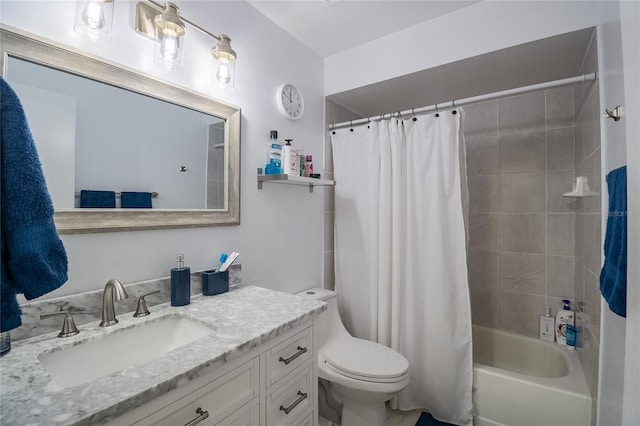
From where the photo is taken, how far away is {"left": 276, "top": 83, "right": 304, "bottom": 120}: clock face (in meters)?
1.70

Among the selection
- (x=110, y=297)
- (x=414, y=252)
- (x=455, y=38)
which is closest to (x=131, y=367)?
(x=110, y=297)

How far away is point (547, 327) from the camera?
78.9 inches

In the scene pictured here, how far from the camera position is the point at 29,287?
0.59 m

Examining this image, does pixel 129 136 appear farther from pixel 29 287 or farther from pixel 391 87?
pixel 391 87

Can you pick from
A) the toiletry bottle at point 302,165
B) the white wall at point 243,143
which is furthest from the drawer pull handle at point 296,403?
the toiletry bottle at point 302,165

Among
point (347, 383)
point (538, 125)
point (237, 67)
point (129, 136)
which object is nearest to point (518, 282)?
point (538, 125)

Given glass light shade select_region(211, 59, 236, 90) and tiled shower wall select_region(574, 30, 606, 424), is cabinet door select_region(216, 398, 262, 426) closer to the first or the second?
glass light shade select_region(211, 59, 236, 90)

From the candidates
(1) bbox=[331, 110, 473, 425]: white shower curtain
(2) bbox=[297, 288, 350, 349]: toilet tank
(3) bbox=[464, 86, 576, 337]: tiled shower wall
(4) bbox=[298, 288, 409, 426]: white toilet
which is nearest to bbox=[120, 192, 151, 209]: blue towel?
(4) bbox=[298, 288, 409, 426]: white toilet

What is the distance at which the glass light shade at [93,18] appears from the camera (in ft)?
3.02

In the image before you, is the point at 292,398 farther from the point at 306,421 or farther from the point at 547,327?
the point at 547,327

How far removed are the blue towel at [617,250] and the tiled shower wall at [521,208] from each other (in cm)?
130

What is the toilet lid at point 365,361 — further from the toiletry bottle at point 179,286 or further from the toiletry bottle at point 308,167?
the toiletry bottle at point 308,167

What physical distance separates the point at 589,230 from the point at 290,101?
1830mm

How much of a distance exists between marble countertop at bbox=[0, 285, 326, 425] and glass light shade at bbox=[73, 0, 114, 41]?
38.0 inches
